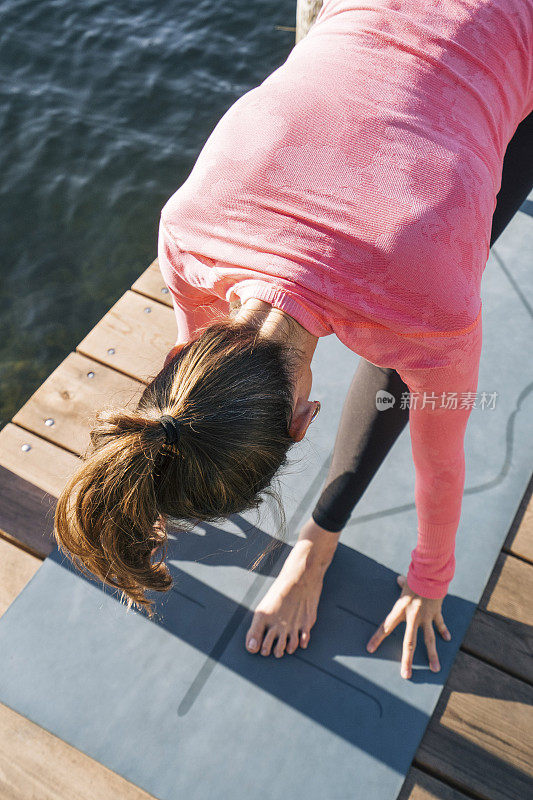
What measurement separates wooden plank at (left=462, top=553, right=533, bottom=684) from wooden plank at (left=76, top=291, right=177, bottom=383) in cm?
112

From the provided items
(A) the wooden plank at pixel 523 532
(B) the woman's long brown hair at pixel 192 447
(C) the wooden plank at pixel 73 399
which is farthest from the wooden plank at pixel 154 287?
(B) the woman's long brown hair at pixel 192 447

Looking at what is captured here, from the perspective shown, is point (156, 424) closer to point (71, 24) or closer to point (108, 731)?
point (108, 731)

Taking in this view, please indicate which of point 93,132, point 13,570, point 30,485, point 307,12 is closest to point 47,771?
point 13,570

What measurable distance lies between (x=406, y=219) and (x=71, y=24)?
13.1ft

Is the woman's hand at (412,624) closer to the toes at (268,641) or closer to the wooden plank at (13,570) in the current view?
the toes at (268,641)

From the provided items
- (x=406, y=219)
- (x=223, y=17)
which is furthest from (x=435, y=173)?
(x=223, y=17)

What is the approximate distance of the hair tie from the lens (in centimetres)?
71

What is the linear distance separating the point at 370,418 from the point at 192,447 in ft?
2.06

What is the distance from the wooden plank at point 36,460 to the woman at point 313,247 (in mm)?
947

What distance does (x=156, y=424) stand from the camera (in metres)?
0.72

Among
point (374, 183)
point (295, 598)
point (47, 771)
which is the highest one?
point (374, 183)

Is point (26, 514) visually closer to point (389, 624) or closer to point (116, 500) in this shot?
point (389, 624)

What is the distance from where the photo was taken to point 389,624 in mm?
1410

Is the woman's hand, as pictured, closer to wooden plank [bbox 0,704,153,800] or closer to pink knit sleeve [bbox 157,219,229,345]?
wooden plank [bbox 0,704,153,800]
